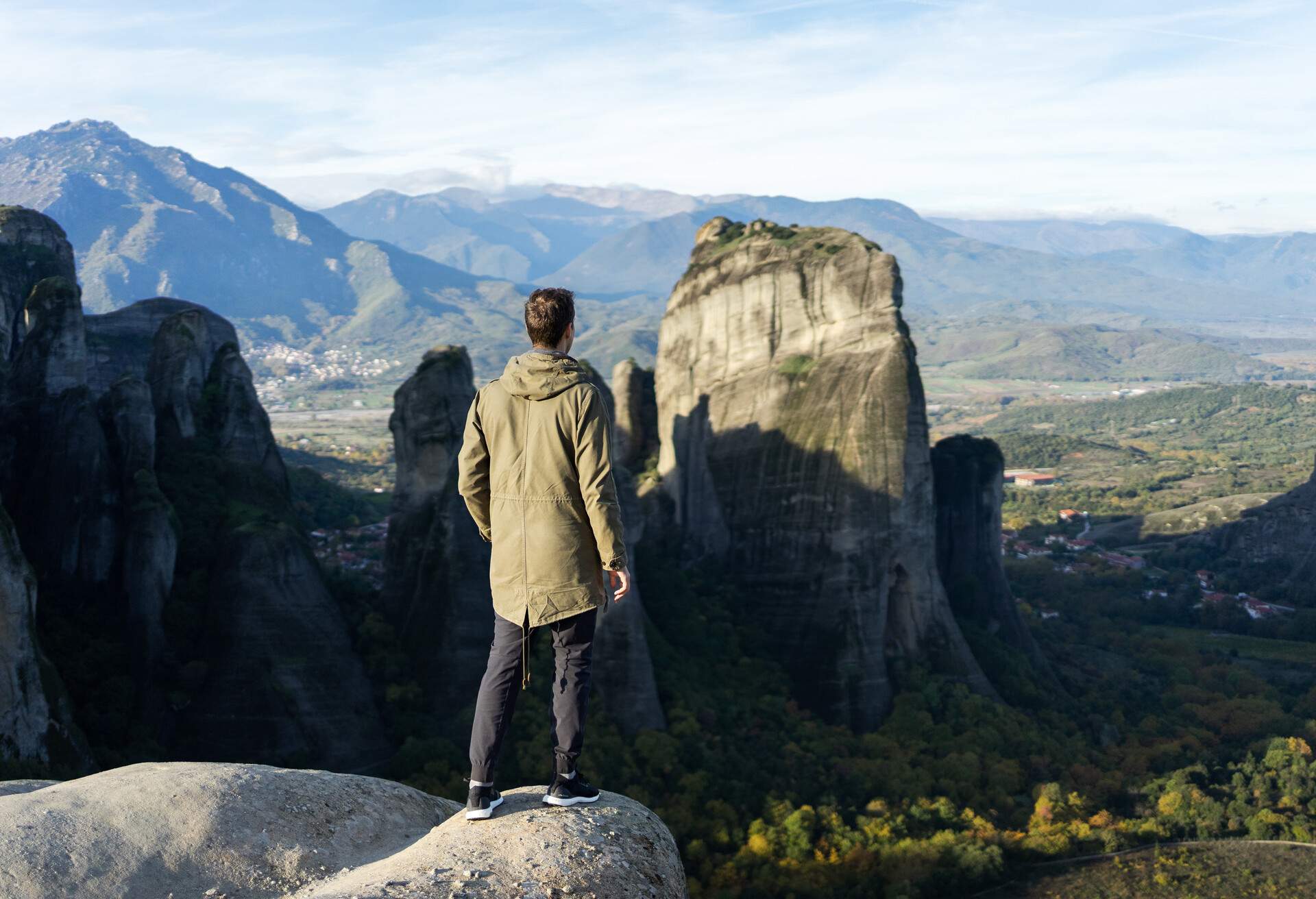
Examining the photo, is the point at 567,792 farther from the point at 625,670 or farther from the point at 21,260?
the point at 21,260

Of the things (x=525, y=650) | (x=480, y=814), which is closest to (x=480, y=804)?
(x=480, y=814)

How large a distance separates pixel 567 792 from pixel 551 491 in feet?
6.89

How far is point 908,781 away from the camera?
3131 cm

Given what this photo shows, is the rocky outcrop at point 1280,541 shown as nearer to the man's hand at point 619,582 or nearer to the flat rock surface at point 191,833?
the man's hand at point 619,582

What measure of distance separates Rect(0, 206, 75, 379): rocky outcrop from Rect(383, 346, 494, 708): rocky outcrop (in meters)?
12.8

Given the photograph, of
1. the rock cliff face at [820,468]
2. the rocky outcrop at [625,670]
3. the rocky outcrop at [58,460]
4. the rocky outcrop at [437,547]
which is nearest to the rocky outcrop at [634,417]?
the rock cliff face at [820,468]

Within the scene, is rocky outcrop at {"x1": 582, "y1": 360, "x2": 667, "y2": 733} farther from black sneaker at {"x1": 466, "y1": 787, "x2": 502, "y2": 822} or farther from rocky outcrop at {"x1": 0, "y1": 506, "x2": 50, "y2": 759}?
black sneaker at {"x1": 466, "y1": 787, "x2": 502, "y2": 822}

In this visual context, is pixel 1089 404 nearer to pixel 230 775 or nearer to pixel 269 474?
pixel 269 474

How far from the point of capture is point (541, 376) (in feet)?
22.8

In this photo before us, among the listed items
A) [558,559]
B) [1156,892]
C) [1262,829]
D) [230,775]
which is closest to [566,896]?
[558,559]

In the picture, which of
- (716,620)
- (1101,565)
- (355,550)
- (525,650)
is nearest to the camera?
(525,650)

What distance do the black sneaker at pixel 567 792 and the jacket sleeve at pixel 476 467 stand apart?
1740mm

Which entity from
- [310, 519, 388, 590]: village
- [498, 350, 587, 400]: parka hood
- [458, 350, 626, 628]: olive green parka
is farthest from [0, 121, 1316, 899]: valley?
[498, 350, 587, 400]: parka hood

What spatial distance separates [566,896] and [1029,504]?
93.6 meters
